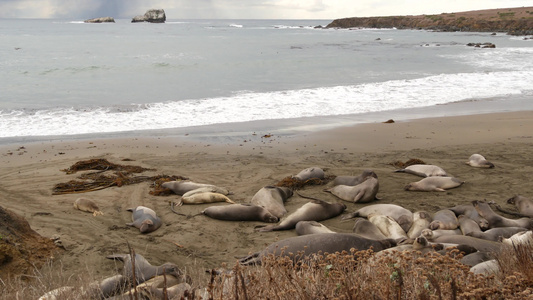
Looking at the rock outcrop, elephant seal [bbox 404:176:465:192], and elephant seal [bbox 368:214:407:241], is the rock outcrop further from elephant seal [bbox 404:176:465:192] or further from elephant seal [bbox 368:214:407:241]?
elephant seal [bbox 368:214:407:241]

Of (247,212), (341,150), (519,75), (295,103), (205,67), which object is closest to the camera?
(247,212)

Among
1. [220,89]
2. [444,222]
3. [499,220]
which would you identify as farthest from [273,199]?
[220,89]

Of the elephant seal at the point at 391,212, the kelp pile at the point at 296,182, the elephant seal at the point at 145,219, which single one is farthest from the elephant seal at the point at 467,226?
the elephant seal at the point at 145,219

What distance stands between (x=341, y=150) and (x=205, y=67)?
1669cm

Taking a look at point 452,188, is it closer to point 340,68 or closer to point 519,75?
point 519,75

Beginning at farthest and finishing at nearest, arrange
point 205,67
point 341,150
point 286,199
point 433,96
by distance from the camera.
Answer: point 205,67 → point 433,96 → point 341,150 → point 286,199

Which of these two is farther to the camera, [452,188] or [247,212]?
[452,188]

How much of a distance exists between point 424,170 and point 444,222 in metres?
2.47

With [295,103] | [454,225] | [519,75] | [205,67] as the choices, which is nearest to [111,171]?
[454,225]

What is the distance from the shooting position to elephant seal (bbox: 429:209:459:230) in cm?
585

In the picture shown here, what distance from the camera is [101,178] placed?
26.9ft

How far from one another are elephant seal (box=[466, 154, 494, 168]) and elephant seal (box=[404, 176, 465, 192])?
3.75 ft

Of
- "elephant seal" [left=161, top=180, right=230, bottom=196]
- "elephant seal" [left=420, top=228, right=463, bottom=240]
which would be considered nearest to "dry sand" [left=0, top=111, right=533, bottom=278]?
"elephant seal" [left=161, top=180, right=230, bottom=196]

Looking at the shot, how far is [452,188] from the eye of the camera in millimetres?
7715
